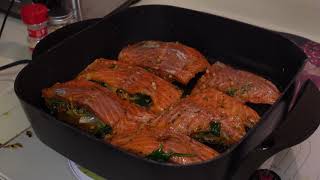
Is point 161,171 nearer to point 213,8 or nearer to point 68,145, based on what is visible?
point 68,145

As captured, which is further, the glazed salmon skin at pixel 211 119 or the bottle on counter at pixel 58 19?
the bottle on counter at pixel 58 19

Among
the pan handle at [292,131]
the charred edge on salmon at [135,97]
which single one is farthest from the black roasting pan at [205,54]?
the charred edge on salmon at [135,97]

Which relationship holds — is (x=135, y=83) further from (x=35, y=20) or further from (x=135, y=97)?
(x=35, y=20)

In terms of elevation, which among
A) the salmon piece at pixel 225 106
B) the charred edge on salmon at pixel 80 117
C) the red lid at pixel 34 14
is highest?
the red lid at pixel 34 14

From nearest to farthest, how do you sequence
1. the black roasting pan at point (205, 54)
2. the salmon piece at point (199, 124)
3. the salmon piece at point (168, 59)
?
1. the black roasting pan at point (205, 54)
2. the salmon piece at point (199, 124)
3. the salmon piece at point (168, 59)

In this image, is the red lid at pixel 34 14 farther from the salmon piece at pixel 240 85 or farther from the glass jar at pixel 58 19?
the salmon piece at pixel 240 85

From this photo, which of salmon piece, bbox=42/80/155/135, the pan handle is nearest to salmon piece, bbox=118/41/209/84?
salmon piece, bbox=42/80/155/135

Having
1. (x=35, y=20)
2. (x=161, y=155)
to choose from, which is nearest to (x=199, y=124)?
(x=161, y=155)
